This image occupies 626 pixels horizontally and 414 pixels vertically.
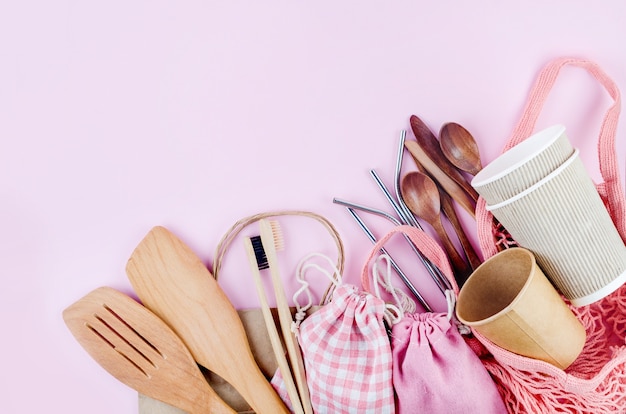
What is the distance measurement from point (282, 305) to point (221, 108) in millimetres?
280

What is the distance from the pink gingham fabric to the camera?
0.68m

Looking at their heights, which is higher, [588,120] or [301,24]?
[301,24]

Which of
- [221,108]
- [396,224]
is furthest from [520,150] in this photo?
[221,108]

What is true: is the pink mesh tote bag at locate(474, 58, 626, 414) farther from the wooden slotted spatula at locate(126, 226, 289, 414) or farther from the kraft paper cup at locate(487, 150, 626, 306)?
the wooden slotted spatula at locate(126, 226, 289, 414)

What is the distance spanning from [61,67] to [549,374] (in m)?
0.74

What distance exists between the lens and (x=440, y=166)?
2.40ft

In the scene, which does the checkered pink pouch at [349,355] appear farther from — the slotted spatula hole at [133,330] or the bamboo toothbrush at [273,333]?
the slotted spatula hole at [133,330]

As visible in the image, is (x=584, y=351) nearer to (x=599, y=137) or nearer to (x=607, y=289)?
(x=607, y=289)

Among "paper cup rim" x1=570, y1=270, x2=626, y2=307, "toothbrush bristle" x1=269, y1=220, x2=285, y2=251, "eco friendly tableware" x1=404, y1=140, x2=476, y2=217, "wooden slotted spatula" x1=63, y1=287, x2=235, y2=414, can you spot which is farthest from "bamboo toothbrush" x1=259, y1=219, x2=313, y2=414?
"paper cup rim" x1=570, y1=270, x2=626, y2=307

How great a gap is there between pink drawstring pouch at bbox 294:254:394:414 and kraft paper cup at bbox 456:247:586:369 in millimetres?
118

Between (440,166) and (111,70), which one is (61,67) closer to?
(111,70)

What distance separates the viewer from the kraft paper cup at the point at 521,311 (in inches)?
23.0

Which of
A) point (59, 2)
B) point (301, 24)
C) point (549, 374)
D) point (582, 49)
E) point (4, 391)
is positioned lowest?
point (549, 374)

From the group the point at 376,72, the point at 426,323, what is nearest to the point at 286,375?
the point at 426,323
